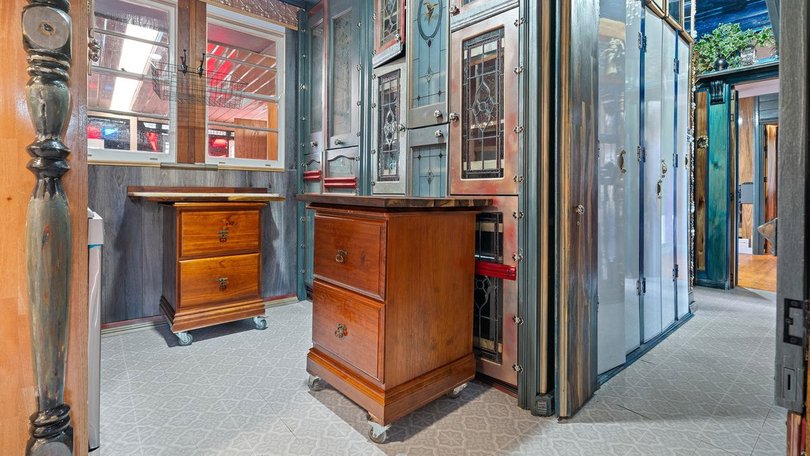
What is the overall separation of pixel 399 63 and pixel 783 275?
7.60 feet

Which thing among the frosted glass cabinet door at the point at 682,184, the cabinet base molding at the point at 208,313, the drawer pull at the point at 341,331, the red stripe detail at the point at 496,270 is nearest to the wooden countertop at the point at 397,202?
the red stripe detail at the point at 496,270

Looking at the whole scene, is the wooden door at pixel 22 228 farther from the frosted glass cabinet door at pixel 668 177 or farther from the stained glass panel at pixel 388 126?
the frosted glass cabinet door at pixel 668 177

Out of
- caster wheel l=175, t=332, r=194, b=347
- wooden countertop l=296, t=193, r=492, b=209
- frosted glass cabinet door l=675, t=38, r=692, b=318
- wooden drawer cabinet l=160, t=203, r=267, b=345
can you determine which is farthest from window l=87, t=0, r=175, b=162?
frosted glass cabinet door l=675, t=38, r=692, b=318

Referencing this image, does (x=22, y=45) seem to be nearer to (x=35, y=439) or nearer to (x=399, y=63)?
(x=35, y=439)

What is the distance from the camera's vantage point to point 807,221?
2.18 feet

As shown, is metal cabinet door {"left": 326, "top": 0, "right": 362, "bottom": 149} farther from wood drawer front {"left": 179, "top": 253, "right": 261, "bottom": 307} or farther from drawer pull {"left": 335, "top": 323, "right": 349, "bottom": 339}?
drawer pull {"left": 335, "top": 323, "right": 349, "bottom": 339}

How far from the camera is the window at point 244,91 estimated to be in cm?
324

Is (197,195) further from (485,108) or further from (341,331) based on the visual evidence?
(485,108)

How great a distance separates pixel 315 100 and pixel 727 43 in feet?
14.6

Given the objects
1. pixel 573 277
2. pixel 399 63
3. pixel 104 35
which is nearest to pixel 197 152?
pixel 104 35

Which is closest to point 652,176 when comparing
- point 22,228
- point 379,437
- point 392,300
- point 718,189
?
point 392,300

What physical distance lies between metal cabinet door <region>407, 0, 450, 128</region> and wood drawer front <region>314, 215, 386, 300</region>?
34.8 inches

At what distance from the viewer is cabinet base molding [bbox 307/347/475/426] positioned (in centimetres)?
153

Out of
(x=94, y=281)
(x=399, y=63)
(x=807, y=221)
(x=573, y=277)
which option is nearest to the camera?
(x=807, y=221)
